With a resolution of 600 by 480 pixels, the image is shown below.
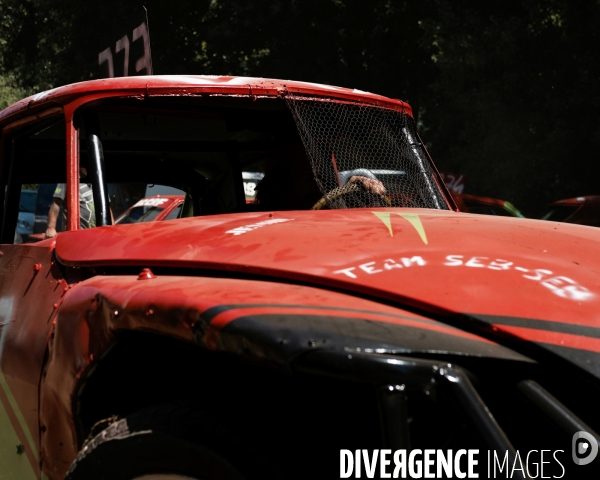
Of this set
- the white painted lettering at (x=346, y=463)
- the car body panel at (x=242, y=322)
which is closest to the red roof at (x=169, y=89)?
the car body panel at (x=242, y=322)

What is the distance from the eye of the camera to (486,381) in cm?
158

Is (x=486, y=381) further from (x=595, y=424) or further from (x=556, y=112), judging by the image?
(x=556, y=112)

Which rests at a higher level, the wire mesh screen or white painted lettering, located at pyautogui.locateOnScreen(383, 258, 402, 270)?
the wire mesh screen

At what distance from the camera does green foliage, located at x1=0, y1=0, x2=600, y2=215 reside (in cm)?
1439

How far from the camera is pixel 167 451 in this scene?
1708 millimetres

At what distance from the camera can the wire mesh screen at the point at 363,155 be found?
3.06 metres

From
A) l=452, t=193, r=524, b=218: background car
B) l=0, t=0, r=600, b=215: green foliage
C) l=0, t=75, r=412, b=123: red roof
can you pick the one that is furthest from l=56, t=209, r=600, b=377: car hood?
l=0, t=0, r=600, b=215: green foliage

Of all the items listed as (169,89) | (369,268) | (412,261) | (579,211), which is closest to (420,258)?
(412,261)

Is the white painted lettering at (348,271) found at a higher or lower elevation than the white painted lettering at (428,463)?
higher

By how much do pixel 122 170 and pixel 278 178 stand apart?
1067mm

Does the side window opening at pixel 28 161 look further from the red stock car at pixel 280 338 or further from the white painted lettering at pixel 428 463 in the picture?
the white painted lettering at pixel 428 463

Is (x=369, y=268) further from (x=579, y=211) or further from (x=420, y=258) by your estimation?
(x=579, y=211)

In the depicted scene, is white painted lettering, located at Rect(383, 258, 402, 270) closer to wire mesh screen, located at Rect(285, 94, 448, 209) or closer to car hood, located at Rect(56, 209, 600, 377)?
car hood, located at Rect(56, 209, 600, 377)

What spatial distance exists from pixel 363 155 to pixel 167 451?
73.7 inches
